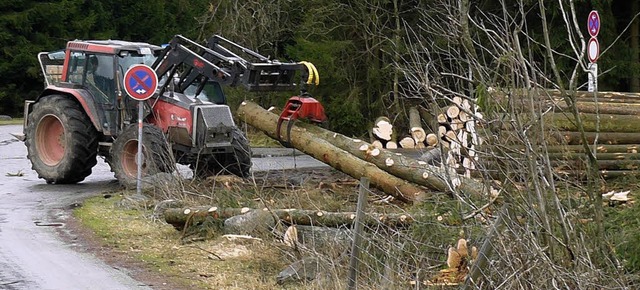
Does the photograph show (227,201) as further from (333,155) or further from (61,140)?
(61,140)

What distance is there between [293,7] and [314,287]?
2136cm

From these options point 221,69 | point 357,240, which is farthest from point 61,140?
point 357,240

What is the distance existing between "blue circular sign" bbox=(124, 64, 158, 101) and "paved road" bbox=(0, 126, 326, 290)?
1924 millimetres

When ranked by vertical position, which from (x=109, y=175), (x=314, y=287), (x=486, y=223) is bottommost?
(x=109, y=175)

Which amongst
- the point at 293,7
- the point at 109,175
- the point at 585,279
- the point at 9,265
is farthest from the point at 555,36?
the point at 585,279

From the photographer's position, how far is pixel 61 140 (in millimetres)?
18922

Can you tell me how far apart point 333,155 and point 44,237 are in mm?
4165

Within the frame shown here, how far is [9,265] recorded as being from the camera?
11.2 metres

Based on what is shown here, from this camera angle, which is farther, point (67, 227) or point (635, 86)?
point (635, 86)

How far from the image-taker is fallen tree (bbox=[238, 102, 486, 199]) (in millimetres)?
13642

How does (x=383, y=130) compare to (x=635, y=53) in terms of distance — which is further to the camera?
(x=635, y=53)

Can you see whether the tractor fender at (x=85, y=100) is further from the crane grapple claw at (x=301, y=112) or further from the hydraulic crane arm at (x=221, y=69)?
the crane grapple claw at (x=301, y=112)

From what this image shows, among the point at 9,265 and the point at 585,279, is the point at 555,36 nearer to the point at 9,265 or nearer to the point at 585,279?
the point at 9,265

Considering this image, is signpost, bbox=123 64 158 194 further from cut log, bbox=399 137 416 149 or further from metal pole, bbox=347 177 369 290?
cut log, bbox=399 137 416 149
